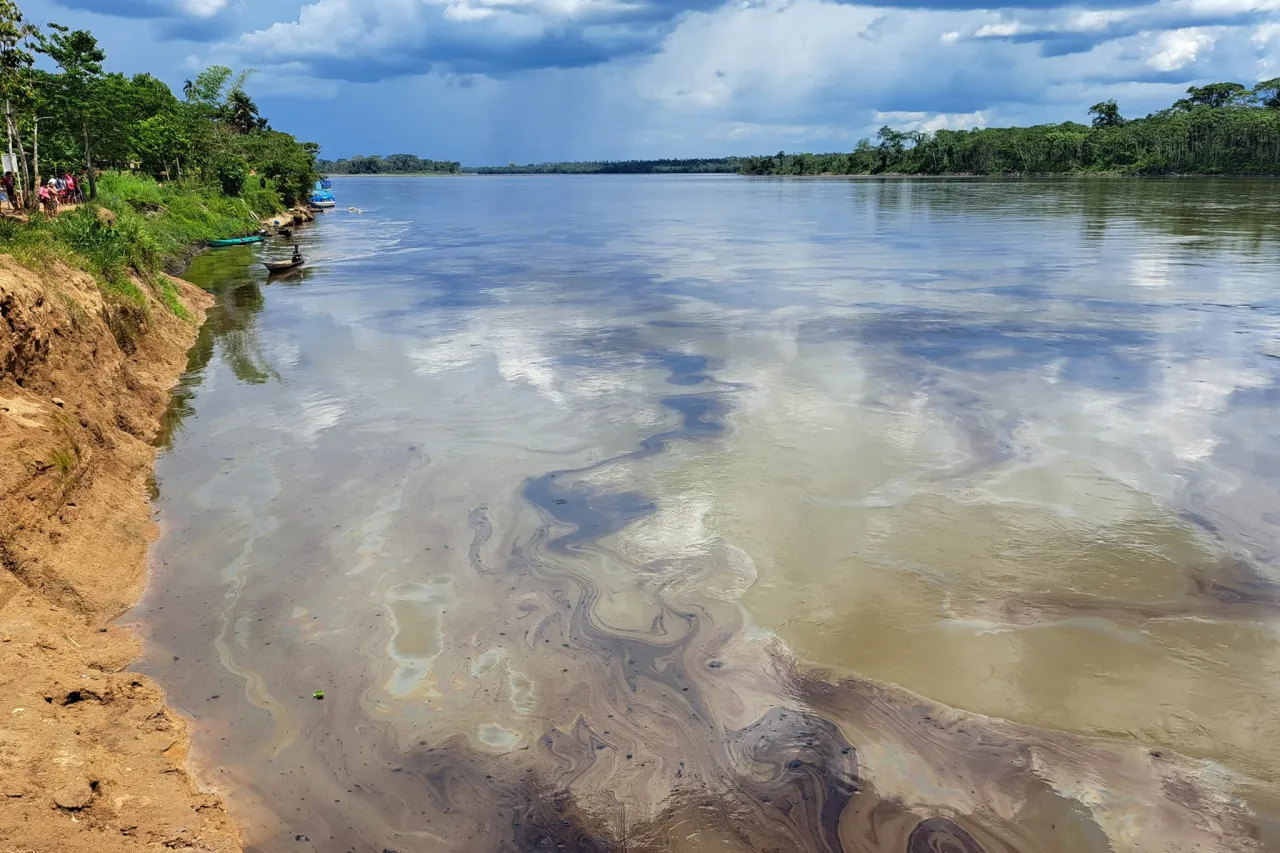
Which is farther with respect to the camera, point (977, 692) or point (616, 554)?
point (616, 554)

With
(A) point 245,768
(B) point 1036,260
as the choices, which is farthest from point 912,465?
(B) point 1036,260

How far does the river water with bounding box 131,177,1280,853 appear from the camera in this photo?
6559 mm

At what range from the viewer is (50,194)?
30.7 meters

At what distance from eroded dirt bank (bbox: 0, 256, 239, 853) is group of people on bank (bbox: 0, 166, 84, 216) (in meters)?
13.7

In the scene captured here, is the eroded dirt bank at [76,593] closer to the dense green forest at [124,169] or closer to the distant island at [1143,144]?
the dense green forest at [124,169]

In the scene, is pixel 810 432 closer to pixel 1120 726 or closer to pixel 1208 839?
pixel 1120 726

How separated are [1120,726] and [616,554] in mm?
5358

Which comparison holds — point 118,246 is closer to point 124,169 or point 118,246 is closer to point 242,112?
point 124,169

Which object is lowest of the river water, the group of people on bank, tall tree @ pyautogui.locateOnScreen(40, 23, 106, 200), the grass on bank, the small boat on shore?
the river water

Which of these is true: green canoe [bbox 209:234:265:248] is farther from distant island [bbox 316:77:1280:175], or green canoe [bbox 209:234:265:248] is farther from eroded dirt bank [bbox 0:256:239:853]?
distant island [bbox 316:77:1280:175]

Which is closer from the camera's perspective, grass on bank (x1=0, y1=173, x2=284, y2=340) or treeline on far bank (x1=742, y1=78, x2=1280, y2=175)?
grass on bank (x1=0, y1=173, x2=284, y2=340)

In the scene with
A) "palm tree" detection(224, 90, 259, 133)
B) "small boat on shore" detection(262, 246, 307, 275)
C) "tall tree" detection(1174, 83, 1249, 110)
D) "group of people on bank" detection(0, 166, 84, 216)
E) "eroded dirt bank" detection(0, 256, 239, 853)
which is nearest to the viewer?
"eroded dirt bank" detection(0, 256, 239, 853)

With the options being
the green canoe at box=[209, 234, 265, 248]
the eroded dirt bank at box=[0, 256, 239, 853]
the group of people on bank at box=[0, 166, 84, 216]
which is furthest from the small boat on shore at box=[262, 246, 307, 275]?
the eroded dirt bank at box=[0, 256, 239, 853]

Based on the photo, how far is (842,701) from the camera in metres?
7.60
